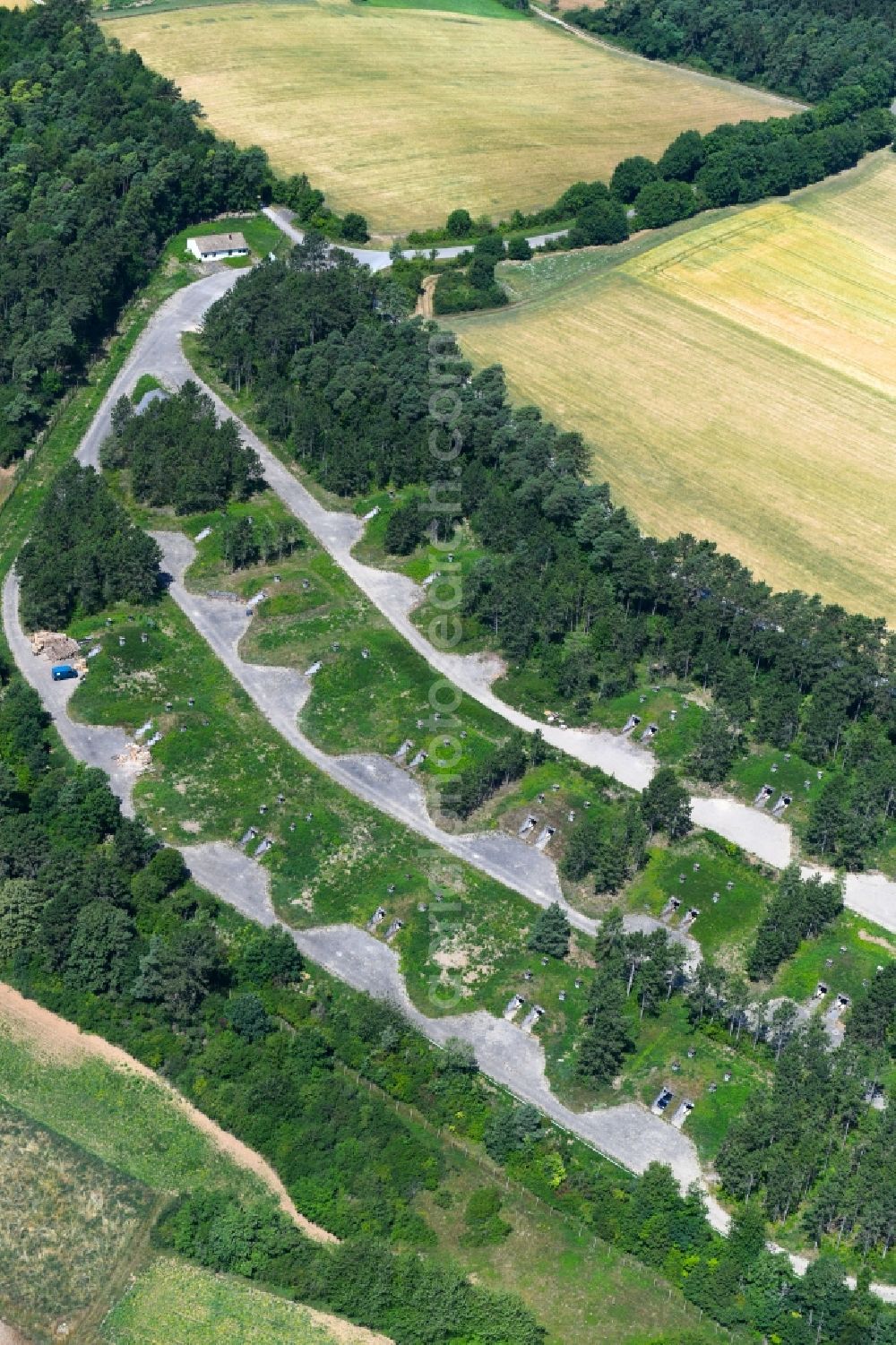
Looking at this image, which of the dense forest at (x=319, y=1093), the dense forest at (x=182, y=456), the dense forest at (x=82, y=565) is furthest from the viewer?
the dense forest at (x=182, y=456)

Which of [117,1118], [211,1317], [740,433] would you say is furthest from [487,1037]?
[740,433]

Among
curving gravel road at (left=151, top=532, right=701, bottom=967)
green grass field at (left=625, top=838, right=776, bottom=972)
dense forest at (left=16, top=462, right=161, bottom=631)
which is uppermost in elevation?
dense forest at (left=16, top=462, right=161, bottom=631)

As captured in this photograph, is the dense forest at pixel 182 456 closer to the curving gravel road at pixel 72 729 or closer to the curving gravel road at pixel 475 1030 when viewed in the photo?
the curving gravel road at pixel 72 729

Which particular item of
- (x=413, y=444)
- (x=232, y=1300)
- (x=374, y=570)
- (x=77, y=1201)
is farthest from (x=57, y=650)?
(x=232, y=1300)

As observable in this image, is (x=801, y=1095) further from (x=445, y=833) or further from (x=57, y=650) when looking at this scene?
(x=57, y=650)

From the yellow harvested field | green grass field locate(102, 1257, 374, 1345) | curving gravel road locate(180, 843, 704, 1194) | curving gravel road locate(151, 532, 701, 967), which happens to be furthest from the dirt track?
the yellow harvested field

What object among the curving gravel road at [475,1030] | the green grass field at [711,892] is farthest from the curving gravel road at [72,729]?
the green grass field at [711,892]

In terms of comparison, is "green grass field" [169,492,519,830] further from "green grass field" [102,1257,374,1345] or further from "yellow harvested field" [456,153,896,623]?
"green grass field" [102,1257,374,1345]
